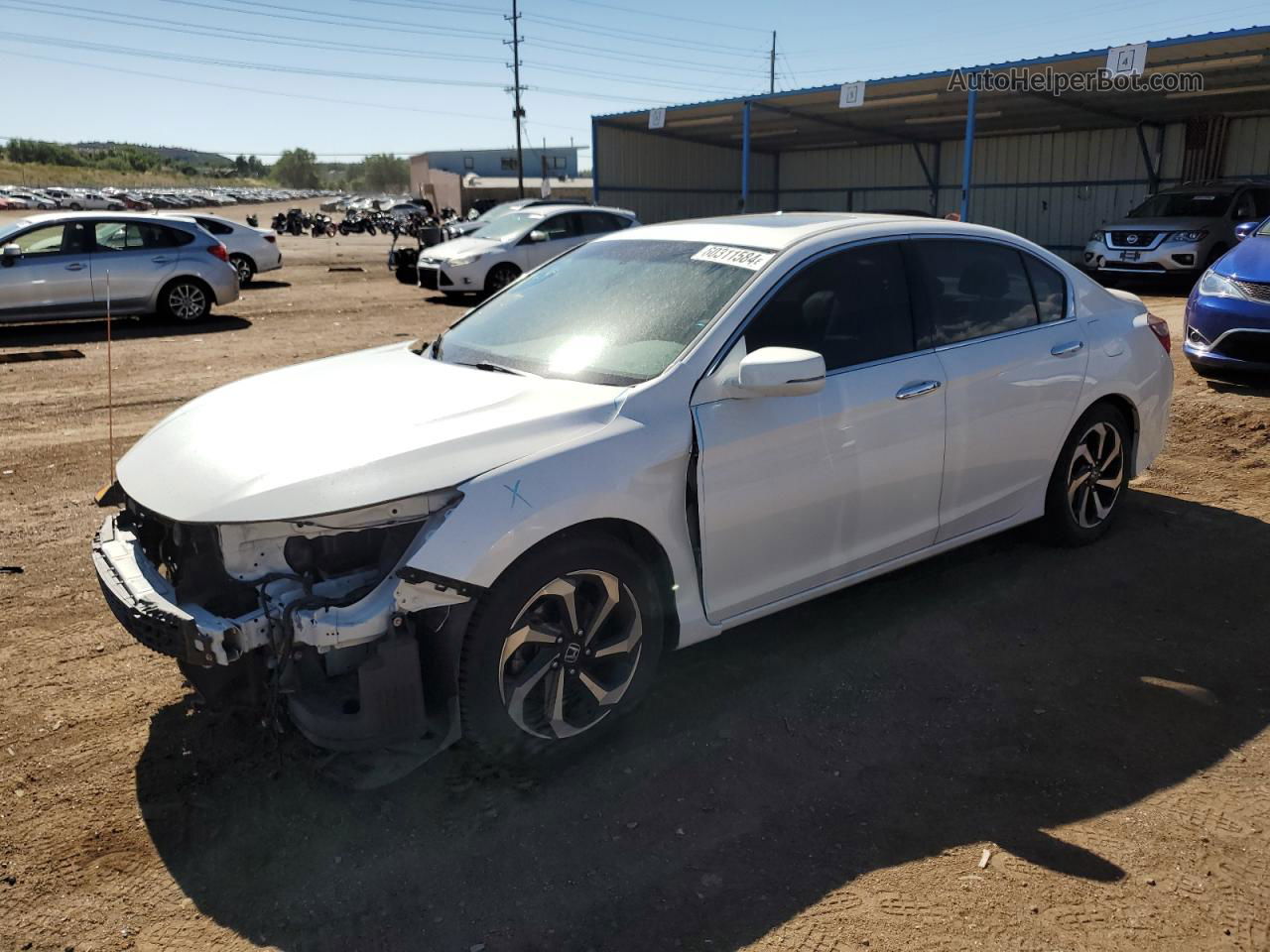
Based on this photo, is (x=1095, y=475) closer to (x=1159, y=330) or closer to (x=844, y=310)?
(x=1159, y=330)

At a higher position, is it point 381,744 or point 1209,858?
point 381,744

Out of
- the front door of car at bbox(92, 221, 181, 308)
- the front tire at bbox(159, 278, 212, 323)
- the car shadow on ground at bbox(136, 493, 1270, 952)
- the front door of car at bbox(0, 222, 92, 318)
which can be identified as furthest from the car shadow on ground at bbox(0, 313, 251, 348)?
the car shadow on ground at bbox(136, 493, 1270, 952)

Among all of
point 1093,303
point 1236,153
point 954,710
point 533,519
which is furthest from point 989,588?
point 1236,153

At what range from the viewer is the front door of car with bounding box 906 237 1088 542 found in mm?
4289

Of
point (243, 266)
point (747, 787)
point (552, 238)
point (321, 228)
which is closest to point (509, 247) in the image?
point (552, 238)

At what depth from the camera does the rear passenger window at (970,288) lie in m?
4.30

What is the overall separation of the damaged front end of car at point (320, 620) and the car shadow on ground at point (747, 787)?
328mm

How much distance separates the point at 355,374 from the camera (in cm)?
395

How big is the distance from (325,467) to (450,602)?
0.54 meters

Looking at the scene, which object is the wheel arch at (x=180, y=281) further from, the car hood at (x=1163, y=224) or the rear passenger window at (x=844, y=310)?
Answer: the car hood at (x=1163, y=224)

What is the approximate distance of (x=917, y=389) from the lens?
13.3 ft

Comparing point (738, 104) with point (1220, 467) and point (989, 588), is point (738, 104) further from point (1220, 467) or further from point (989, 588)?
point (989, 588)

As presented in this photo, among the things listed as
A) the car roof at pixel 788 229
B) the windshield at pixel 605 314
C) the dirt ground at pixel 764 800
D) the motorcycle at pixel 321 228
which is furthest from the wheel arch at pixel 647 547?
the motorcycle at pixel 321 228

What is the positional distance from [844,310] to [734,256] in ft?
1.58
